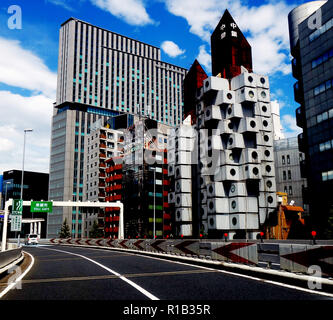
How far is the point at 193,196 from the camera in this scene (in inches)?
2692

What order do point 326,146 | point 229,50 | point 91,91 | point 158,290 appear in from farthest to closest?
point 91,91
point 229,50
point 326,146
point 158,290

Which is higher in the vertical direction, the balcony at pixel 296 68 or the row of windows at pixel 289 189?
the balcony at pixel 296 68

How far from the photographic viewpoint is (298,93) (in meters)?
60.0

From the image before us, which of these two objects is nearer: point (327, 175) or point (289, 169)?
point (327, 175)

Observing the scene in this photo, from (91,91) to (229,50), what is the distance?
97.9 meters

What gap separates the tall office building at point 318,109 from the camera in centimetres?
4962

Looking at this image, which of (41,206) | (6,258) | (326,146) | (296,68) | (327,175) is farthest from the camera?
(296,68)

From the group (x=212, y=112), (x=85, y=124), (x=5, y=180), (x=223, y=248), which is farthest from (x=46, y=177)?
(x=223, y=248)

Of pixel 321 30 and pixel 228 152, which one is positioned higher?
pixel 321 30

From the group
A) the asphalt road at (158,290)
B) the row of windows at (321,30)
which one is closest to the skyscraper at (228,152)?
the row of windows at (321,30)

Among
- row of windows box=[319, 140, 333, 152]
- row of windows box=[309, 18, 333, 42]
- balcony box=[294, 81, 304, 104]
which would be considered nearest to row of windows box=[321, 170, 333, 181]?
row of windows box=[319, 140, 333, 152]

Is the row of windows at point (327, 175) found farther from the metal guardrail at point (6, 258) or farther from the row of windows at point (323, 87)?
the metal guardrail at point (6, 258)

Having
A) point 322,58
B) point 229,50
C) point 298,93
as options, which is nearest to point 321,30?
point 322,58

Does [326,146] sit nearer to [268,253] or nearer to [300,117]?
[300,117]
